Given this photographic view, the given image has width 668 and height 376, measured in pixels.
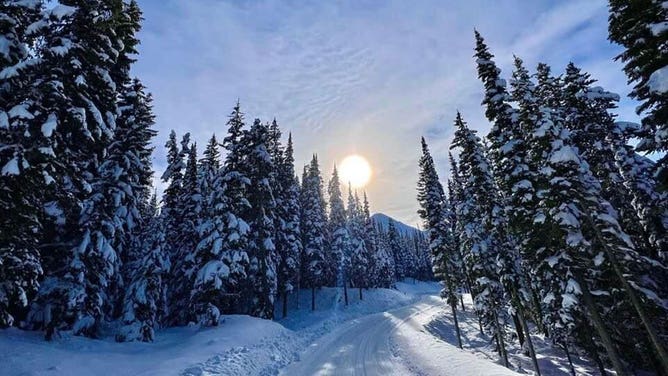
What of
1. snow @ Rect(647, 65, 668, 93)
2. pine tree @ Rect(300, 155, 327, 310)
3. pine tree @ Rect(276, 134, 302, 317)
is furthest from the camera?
pine tree @ Rect(300, 155, 327, 310)

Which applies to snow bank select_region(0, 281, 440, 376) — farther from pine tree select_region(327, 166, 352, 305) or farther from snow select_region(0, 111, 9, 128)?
pine tree select_region(327, 166, 352, 305)

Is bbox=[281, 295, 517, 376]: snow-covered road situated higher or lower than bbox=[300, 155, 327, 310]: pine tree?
lower

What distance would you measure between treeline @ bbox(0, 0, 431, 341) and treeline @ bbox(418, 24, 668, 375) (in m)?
17.9

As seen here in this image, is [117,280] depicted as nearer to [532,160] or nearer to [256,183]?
[256,183]

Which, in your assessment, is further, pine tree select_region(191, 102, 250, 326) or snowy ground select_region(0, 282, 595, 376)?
pine tree select_region(191, 102, 250, 326)

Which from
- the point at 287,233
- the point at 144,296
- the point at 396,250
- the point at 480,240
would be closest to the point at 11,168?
the point at 144,296

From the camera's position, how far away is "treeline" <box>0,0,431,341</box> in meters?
11.1

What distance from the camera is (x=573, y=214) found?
53.6 feet

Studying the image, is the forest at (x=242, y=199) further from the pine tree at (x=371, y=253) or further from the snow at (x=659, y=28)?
the pine tree at (x=371, y=253)

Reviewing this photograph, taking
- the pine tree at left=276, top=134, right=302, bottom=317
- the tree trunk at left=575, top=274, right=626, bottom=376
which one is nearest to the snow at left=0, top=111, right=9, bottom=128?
the tree trunk at left=575, top=274, right=626, bottom=376

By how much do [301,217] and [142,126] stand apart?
104ft

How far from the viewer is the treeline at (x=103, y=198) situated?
11133 millimetres

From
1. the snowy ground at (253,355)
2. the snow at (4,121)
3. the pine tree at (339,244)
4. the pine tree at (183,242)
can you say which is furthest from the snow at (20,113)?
the pine tree at (339,244)

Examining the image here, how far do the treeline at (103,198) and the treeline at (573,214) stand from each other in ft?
58.6
